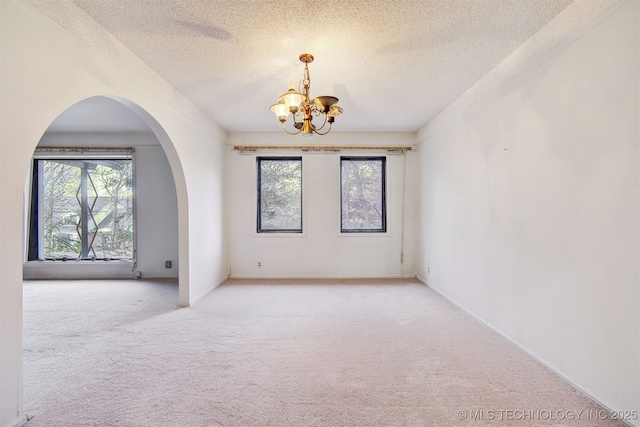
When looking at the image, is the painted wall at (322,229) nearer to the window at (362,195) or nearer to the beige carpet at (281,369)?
the window at (362,195)

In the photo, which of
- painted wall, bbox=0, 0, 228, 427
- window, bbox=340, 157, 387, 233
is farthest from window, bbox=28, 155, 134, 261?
window, bbox=340, 157, 387, 233

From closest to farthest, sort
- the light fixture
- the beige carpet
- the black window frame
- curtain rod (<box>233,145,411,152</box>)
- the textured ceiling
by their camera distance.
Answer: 1. the beige carpet
2. the textured ceiling
3. the light fixture
4. curtain rod (<box>233,145,411,152</box>)
5. the black window frame

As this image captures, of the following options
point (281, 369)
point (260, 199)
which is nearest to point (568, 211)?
point (281, 369)

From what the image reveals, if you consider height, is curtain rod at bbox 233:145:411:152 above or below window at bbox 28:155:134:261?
above

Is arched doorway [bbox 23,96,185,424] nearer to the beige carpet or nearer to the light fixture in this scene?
the beige carpet

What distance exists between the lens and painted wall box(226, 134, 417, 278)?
16.8 ft

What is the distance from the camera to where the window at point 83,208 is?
521 centimetres

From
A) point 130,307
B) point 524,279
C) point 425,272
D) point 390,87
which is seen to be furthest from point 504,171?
point 130,307

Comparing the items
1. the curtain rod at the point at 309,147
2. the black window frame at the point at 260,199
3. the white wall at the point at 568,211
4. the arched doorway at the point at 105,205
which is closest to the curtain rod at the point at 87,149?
the arched doorway at the point at 105,205

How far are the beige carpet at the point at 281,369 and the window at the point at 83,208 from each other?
173cm

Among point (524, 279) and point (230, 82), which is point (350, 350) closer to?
point (524, 279)

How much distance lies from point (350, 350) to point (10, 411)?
83.5 inches

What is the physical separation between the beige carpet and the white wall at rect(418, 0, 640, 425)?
0.27 m

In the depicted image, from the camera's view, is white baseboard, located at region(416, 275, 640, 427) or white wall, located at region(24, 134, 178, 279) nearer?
white baseboard, located at region(416, 275, 640, 427)
